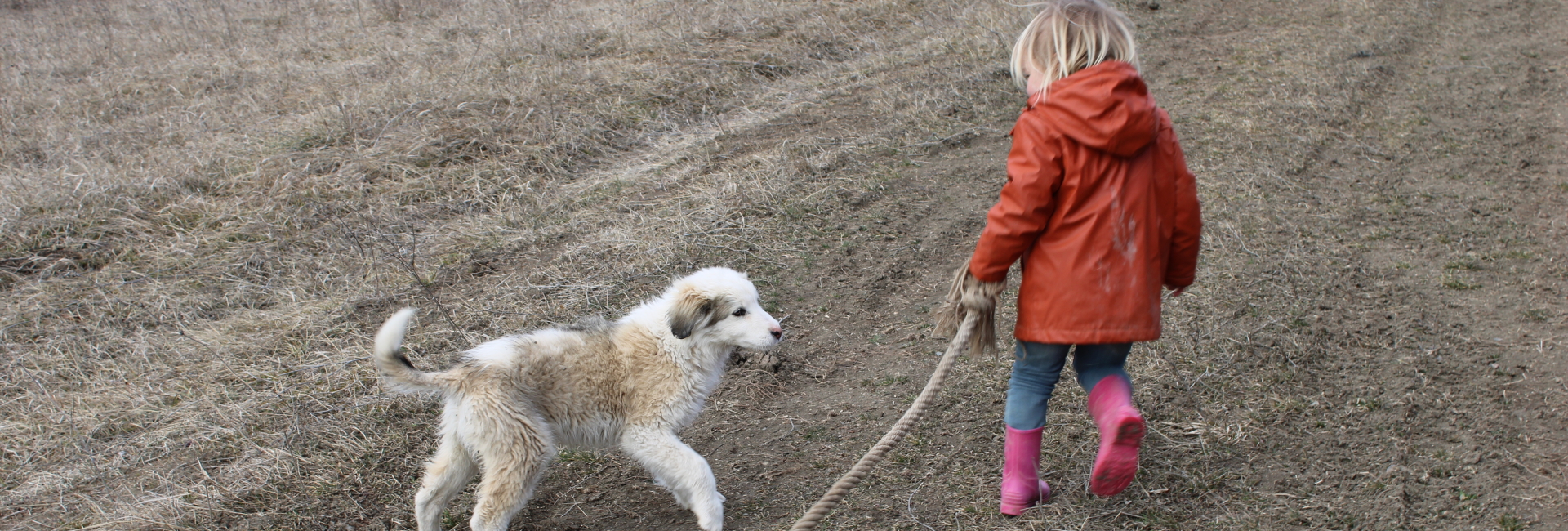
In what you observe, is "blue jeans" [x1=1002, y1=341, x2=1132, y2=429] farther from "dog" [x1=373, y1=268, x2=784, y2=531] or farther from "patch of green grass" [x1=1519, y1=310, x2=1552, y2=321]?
"patch of green grass" [x1=1519, y1=310, x2=1552, y2=321]

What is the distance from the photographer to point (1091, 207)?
2.59 meters

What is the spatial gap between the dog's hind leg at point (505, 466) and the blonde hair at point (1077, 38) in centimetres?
196

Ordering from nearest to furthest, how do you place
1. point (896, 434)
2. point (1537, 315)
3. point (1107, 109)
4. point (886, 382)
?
point (1107, 109) < point (896, 434) < point (886, 382) < point (1537, 315)

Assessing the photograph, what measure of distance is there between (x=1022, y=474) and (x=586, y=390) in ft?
5.03

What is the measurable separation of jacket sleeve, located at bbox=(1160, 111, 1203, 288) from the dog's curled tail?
7.79ft

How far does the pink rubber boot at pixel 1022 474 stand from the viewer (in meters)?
2.98

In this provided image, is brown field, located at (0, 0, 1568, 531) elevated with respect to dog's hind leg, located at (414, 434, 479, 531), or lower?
lower

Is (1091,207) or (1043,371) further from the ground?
(1091,207)

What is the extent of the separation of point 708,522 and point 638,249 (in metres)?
2.42

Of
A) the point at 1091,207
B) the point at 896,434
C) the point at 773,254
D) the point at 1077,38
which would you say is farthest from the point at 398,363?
the point at 773,254

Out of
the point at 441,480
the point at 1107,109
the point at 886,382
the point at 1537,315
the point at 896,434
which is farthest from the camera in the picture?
the point at 1537,315

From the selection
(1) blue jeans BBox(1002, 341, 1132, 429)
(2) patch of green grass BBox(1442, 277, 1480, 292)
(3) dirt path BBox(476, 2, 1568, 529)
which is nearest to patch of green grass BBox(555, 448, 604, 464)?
(3) dirt path BBox(476, 2, 1568, 529)

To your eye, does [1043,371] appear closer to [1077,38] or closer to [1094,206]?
[1094,206]

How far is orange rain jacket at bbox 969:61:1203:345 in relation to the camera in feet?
8.26
